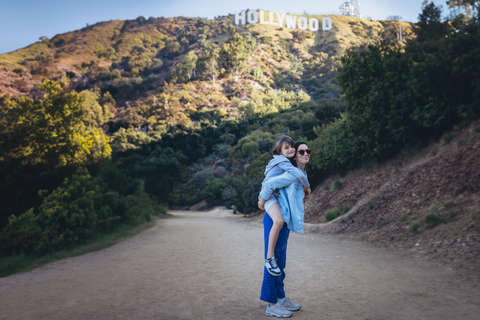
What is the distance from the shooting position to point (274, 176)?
159 inches

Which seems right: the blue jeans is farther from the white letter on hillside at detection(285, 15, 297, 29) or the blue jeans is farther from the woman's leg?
the white letter on hillside at detection(285, 15, 297, 29)

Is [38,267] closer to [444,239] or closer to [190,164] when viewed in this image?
[444,239]

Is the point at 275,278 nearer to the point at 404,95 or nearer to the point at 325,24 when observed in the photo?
the point at 404,95

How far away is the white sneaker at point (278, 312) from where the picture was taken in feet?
12.4

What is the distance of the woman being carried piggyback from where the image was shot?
3.82 meters

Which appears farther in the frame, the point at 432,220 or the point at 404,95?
the point at 404,95

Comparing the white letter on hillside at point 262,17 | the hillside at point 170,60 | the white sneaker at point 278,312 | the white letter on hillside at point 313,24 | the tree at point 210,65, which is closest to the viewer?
the white sneaker at point 278,312

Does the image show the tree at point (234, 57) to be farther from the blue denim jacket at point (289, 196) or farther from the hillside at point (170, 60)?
the blue denim jacket at point (289, 196)

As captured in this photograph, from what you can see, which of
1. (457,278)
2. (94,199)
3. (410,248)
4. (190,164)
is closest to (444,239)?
(410,248)

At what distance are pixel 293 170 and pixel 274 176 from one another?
0.29m

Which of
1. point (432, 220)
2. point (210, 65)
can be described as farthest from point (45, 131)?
point (210, 65)

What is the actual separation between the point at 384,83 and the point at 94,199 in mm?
14481

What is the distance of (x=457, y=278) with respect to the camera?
579cm

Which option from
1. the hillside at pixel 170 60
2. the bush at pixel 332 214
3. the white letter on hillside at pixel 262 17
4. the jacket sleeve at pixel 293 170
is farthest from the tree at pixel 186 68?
the jacket sleeve at pixel 293 170
